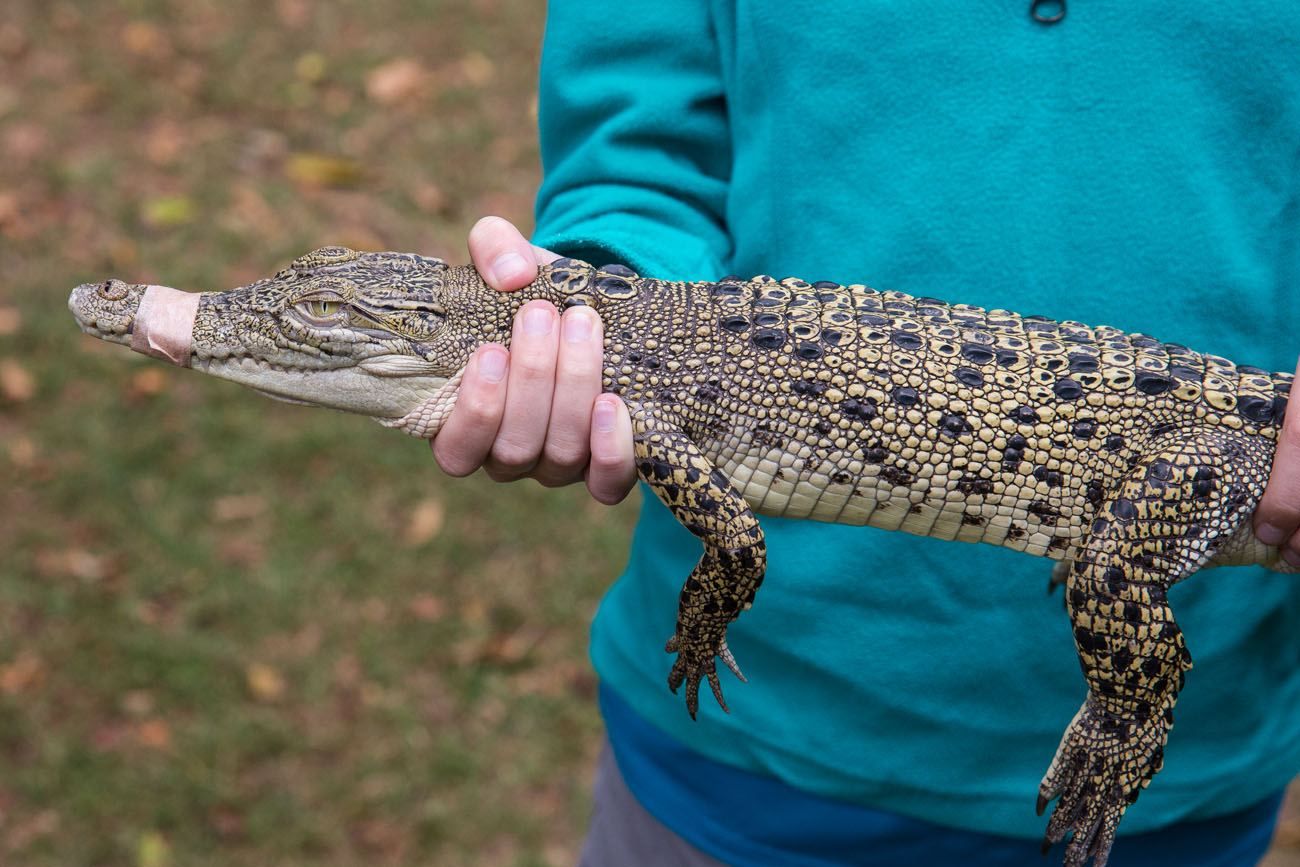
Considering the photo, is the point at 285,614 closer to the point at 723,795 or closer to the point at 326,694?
the point at 326,694

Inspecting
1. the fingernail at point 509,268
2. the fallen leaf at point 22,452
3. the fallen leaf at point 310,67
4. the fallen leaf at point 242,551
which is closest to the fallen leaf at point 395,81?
the fallen leaf at point 310,67

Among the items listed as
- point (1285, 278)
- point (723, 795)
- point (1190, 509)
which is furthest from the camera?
point (723, 795)

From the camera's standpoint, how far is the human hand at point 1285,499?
6.44 feet

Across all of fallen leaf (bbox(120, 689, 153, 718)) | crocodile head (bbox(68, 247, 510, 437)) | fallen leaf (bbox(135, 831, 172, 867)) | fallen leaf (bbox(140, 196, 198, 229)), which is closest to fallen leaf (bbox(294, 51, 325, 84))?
fallen leaf (bbox(140, 196, 198, 229))

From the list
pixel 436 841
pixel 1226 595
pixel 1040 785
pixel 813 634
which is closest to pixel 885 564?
pixel 813 634

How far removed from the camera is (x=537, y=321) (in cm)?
207

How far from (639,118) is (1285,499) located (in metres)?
1.29

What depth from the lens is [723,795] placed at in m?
2.47

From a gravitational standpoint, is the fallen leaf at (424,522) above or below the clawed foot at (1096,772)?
below

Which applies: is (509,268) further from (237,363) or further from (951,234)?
(951,234)

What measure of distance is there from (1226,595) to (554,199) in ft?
4.70

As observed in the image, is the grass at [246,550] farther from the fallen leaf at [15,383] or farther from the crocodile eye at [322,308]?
the crocodile eye at [322,308]

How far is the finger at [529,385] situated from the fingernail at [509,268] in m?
0.07

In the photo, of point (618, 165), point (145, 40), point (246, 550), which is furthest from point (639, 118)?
point (145, 40)
